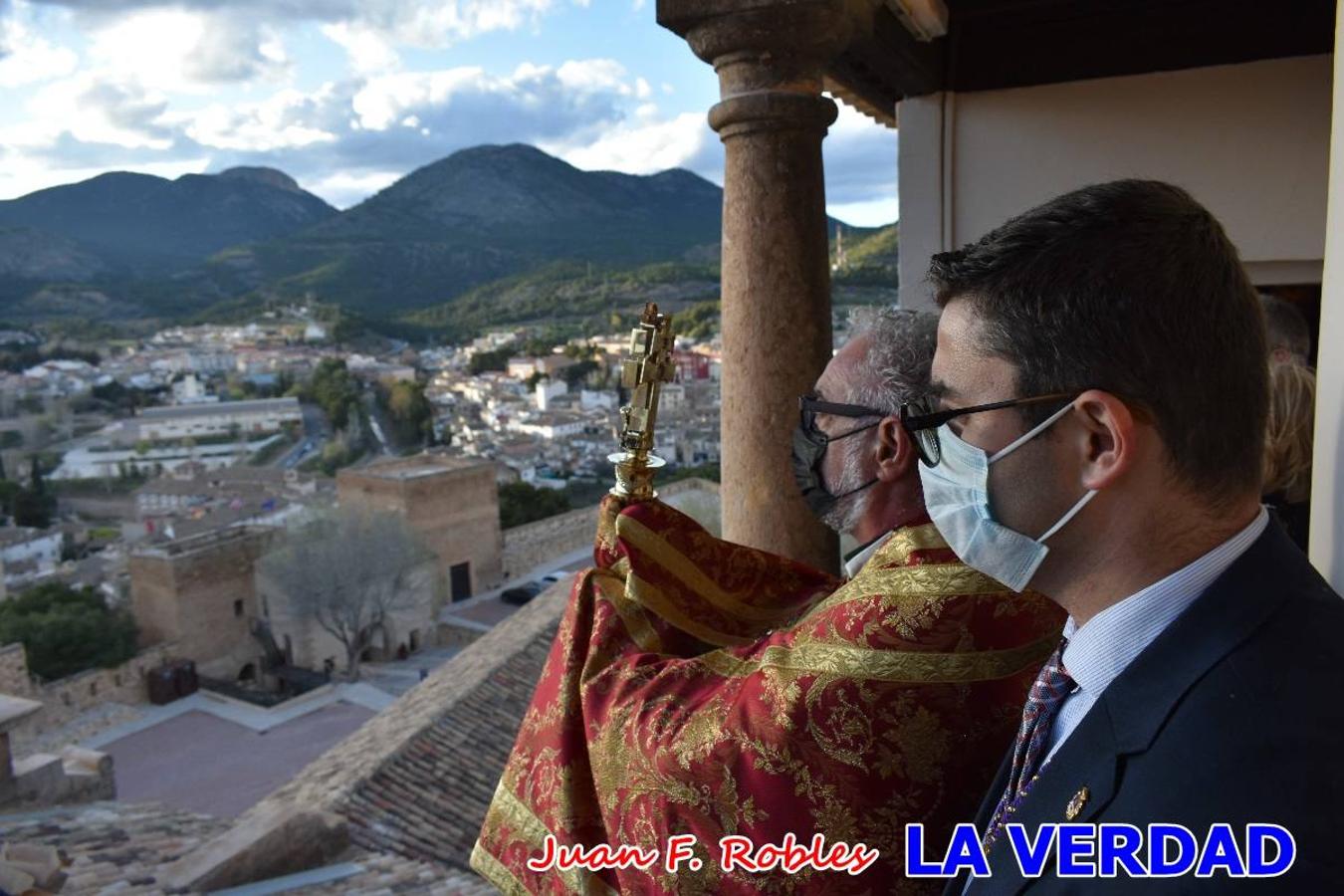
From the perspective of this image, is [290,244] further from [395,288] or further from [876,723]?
[876,723]

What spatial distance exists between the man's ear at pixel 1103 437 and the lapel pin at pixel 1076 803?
0.30 m

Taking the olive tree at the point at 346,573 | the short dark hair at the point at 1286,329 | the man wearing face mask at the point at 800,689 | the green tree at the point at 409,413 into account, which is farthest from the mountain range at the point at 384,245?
the man wearing face mask at the point at 800,689

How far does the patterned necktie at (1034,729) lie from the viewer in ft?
3.84

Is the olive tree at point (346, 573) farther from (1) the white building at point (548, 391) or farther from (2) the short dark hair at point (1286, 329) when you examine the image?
(2) the short dark hair at point (1286, 329)

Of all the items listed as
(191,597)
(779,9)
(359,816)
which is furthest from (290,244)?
(779,9)

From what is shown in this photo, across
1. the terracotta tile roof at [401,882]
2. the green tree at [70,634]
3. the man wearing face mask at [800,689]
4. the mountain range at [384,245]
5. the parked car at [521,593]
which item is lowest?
the parked car at [521,593]

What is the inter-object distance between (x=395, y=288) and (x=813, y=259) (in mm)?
62988

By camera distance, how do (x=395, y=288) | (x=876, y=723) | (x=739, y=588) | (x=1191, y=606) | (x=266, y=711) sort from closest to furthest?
A: 1. (x=1191, y=606)
2. (x=876, y=723)
3. (x=739, y=588)
4. (x=266, y=711)
5. (x=395, y=288)

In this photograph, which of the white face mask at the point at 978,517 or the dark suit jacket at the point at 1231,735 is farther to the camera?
the white face mask at the point at 978,517

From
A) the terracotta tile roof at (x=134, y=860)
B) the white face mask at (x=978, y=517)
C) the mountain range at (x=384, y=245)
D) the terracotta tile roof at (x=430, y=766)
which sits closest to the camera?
the white face mask at (x=978, y=517)

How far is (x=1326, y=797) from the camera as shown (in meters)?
0.80

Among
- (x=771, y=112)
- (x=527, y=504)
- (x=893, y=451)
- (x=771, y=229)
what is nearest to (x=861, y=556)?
(x=893, y=451)

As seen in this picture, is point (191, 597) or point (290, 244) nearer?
point (191, 597)

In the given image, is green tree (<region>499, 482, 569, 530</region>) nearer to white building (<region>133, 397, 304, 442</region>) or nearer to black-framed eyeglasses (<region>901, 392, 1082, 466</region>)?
white building (<region>133, 397, 304, 442</region>)
